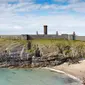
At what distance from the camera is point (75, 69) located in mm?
39594

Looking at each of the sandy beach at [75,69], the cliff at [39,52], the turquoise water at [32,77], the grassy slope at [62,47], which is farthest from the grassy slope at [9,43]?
the sandy beach at [75,69]

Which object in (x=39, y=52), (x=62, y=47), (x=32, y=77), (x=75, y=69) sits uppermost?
(x=62, y=47)

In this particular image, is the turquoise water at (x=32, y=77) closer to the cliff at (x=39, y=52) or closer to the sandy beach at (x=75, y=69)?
the sandy beach at (x=75, y=69)

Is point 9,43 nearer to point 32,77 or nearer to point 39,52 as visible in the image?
point 39,52

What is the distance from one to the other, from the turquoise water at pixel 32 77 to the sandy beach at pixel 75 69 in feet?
6.30

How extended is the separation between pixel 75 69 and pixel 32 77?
791cm

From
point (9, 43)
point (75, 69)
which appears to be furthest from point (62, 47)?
point (9, 43)

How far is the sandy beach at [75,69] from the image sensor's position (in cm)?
3628

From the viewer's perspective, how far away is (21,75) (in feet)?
124

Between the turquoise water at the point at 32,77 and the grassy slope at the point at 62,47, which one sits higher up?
the grassy slope at the point at 62,47

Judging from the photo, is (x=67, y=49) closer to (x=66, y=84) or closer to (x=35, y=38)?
(x=35, y=38)

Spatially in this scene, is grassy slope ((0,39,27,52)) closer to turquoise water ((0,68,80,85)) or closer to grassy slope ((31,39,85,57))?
grassy slope ((31,39,85,57))

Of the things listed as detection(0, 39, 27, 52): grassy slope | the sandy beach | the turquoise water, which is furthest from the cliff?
the turquoise water

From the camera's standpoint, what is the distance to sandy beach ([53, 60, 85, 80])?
36.3m
